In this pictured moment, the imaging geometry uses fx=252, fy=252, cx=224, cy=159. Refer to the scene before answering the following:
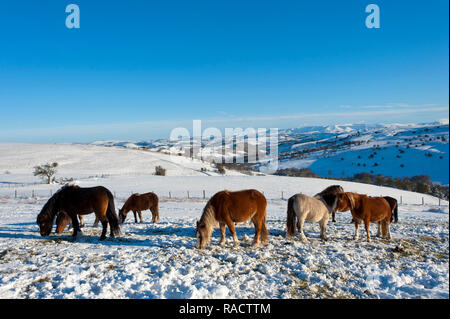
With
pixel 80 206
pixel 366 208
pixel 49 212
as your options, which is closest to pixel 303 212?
pixel 366 208

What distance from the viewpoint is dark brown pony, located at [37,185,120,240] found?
284 inches

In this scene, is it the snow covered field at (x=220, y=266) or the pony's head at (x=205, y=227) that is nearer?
the snow covered field at (x=220, y=266)

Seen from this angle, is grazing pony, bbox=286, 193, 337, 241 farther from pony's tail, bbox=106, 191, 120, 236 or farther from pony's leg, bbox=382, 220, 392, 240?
pony's tail, bbox=106, 191, 120, 236

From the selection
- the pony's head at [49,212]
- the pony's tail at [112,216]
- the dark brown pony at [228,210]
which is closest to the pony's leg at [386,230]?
the dark brown pony at [228,210]

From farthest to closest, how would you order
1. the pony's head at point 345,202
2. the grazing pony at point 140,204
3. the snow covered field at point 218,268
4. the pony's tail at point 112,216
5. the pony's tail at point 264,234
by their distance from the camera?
the grazing pony at point 140,204
the pony's head at point 345,202
the pony's tail at point 112,216
the pony's tail at point 264,234
the snow covered field at point 218,268

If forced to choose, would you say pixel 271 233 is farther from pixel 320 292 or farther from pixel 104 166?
pixel 104 166

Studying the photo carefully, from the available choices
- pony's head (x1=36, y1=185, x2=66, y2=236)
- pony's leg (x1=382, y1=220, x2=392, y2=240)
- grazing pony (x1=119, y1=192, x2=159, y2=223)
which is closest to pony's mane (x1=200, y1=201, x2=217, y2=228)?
pony's head (x1=36, y1=185, x2=66, y2=236)

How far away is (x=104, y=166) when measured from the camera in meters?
50.4

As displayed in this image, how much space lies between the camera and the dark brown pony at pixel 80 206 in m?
7.21

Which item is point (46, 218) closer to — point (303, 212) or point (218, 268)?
point (218, 268)

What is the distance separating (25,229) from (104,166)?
4498cm

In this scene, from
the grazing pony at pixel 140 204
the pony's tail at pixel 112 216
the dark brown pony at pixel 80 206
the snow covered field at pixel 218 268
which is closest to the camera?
the snow covered field at pixel 218 268

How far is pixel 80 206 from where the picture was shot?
7.22 meters

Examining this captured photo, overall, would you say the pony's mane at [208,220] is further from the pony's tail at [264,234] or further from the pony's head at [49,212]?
the pony's head at [49,212]
